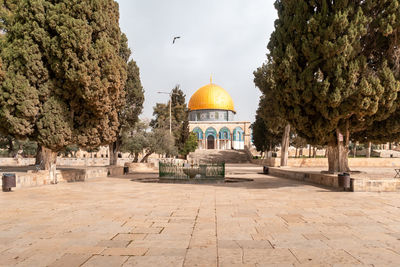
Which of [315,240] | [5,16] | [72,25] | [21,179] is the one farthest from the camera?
[5,16]

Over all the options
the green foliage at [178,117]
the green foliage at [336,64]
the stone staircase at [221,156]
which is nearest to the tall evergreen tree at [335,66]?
the green foliage at [336,64]

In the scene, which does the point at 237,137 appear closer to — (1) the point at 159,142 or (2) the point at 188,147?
(2) the point at 188,147

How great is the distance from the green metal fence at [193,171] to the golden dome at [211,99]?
46.3 meters

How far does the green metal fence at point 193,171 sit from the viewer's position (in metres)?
15.0

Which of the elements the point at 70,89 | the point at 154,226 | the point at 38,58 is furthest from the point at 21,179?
the point at 154,226

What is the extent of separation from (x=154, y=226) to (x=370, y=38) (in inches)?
465

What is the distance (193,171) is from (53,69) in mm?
7909

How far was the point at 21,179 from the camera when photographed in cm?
1144

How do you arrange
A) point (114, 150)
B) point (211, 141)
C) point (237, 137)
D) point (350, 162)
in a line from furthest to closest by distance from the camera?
point (211, 141)
point (237, 137)
point (350, 162)
point (114, 150)

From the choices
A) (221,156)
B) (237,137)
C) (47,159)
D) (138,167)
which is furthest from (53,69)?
(237,137)

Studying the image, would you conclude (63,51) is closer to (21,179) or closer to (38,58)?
(38,58)

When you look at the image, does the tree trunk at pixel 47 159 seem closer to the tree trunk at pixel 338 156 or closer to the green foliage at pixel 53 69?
the green foliage at pixel 53 69

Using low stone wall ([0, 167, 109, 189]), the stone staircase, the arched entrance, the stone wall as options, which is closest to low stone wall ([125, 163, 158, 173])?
low stone wall ([0, 167, 109, 189])

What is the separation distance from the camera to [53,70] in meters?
12.5
